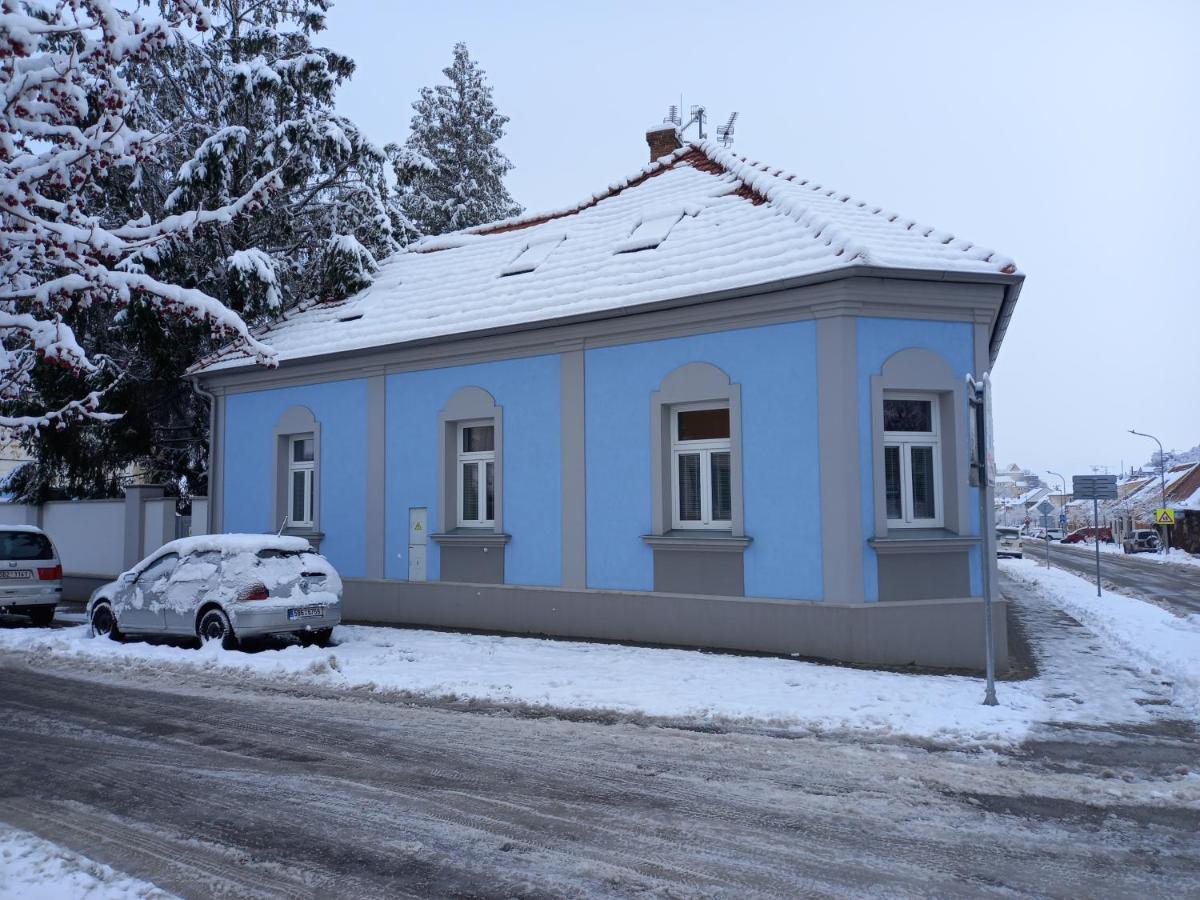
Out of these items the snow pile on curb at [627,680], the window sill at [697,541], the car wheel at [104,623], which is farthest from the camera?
the car wheel at [104,623]

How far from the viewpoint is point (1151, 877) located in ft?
14.0

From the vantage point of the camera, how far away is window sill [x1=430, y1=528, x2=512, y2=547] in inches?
505

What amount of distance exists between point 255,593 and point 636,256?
7.12 metres

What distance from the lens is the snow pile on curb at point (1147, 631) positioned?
943cm

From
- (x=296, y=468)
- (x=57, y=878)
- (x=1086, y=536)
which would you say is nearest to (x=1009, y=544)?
(x=296, y=468)

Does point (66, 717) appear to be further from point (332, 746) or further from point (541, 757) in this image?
point (541, 757)

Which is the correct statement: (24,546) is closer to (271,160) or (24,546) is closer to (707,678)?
(271,160)

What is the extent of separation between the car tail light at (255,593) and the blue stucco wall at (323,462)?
361 cm

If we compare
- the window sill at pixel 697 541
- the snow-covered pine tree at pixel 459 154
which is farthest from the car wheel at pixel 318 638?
the snow-covered pine tree at pixel 459 154

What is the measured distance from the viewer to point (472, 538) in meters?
13.0

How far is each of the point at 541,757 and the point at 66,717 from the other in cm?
454

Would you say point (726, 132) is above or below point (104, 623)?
above

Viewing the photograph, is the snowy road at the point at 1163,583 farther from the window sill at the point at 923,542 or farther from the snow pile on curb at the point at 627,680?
the snow pile on curb at the point at 627,680

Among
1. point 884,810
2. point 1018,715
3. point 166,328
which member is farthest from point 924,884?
point 166,328
